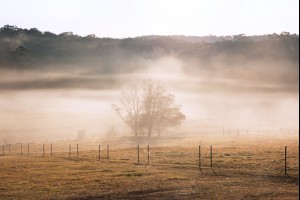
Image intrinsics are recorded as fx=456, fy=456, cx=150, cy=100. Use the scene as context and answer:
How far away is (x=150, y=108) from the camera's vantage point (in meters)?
128

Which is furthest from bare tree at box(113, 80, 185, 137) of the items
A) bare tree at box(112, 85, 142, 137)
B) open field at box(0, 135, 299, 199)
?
open field at box(0, 135, 299, 199)

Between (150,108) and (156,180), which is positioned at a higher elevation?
(150,108)

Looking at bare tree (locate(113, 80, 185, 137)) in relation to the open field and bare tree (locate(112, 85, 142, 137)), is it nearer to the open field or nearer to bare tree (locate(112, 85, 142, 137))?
bare tree (locate(112, 85, 142, 137))

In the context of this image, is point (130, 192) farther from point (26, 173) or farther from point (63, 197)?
point (26, 173)

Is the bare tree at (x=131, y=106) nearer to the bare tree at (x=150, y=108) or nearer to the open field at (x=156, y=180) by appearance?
the bare tree at (x=150, y=108)

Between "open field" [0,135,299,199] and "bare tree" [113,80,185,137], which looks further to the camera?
"bare tree" [113,80,185,137]

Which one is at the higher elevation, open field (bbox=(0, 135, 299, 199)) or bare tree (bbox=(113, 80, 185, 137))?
bare tree (bbox=(113, 80, 185, 137))

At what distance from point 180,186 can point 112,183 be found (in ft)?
21.0

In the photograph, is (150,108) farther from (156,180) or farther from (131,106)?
A: (156,180)

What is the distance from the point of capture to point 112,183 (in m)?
38.5

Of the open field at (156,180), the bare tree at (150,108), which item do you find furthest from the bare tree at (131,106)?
the open field at (156,180)

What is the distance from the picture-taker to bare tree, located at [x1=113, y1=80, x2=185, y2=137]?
12838 cm

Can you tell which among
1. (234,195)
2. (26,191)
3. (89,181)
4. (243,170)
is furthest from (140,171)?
(234,195)

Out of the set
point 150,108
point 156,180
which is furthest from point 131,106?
point 156,180
